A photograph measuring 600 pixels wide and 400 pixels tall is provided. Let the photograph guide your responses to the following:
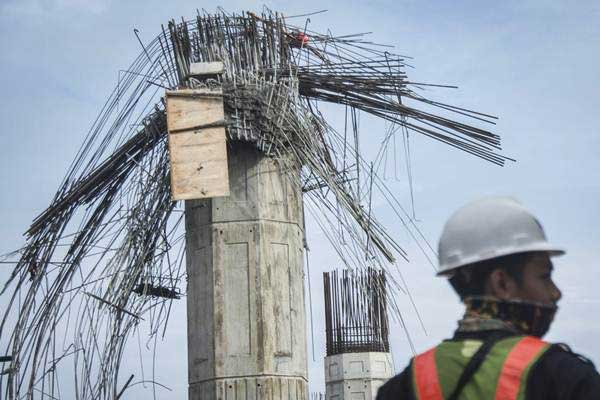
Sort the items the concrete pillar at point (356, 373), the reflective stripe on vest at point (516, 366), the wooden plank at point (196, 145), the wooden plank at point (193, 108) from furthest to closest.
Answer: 1. the concrete pillar at point (356, 373)
2. the wooden plank at point (193, 108)
3. the wooden plank at point (196, 145)
4. the reflective stripe on vest at point (516, 366)

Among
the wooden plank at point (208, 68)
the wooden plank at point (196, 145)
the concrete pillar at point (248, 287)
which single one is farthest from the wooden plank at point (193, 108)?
the concrete pillar at point (248, 287)

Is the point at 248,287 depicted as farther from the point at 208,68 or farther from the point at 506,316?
the point at 506,316

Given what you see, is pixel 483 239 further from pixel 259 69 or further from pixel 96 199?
pixel 96 199

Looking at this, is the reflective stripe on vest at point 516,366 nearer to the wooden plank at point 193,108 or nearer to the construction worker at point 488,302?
the construction worker at point 488,302

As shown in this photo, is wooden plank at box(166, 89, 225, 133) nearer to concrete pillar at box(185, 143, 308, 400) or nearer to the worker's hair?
concrete pillar at box(185, 143, 308, 400)

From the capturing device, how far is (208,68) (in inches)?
307

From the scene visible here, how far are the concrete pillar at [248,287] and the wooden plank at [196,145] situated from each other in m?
0.36

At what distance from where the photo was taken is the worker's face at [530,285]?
2492 mm

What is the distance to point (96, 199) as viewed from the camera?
842 centimetres

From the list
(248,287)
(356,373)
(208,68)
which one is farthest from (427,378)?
(356,373)

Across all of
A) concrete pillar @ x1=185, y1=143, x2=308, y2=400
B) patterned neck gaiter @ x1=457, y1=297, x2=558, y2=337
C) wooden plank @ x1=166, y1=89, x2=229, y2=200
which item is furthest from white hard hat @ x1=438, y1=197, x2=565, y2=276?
concrete pillar @ x1=185, y1=143, x2=308, y2=400

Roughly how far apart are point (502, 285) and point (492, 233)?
129 millimetres

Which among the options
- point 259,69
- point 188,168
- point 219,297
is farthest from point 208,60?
point 219,297

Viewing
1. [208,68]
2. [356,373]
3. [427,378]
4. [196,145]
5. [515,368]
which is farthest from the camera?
[356,373]
